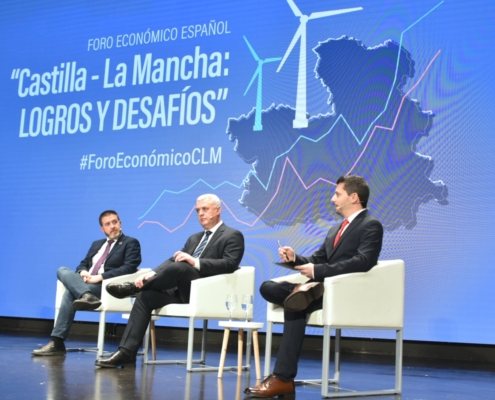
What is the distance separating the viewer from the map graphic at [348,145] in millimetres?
5465

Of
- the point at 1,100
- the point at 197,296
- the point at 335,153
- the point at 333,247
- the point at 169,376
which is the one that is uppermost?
the point at 1,100

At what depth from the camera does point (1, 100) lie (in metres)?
7.45

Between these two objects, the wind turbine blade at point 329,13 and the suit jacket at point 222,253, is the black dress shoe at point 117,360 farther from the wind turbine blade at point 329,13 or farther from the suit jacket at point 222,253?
the wind turbine blade at point 329,13

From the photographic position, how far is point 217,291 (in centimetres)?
428

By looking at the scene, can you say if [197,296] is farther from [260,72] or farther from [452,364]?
[260,72]

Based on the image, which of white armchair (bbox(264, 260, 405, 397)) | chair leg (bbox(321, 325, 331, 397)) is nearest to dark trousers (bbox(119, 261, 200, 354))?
white armchair (bbox(264, 260, 405, 397))

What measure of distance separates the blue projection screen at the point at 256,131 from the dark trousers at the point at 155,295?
1.64 metres

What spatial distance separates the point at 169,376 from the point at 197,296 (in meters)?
0.50

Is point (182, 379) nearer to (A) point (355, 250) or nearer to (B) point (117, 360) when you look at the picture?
(B) point (117, 360)

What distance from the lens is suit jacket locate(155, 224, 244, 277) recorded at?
432cm

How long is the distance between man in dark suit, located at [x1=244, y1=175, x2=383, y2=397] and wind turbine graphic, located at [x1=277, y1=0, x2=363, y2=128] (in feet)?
7.42

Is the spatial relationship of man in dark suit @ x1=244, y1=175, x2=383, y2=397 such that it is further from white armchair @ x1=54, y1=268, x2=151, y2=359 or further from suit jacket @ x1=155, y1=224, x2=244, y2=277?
white armchair @ x1=54, y1=268, x2=151, y2=359

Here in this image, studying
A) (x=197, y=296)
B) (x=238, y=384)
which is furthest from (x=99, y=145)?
(x=238, y=384)

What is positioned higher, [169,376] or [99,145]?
[99,145]
